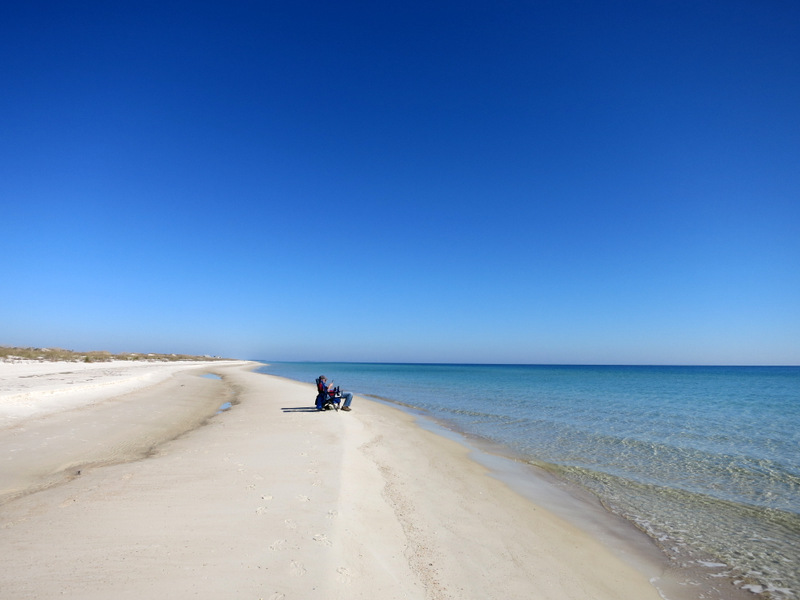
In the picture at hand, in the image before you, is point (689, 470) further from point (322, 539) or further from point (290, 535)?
point (290, 535)

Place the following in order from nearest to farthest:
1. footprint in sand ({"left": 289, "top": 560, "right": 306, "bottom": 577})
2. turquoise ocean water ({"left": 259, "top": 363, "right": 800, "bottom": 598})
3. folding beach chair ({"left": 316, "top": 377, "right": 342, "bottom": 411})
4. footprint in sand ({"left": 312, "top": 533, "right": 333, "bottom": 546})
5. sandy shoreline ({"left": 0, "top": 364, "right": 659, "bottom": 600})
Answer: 1. sandy shoreline ({"left": 0, "top": 364, "right": 659, "bottom": 600})
2. footprint in sand ({"left": 289, "top": 560, "right": 306, "bottom": 577})
3. footprint in sand ({"left": 312, "top": 533, "right": 333, "bottom": 546})
4. turquoise ocean water ({"left": 259, "top": 363, "right": 800, "bottom": 598})
5. folding beach chair ({"left": 316, "top": 377, "right": 342, "bottom": 411})

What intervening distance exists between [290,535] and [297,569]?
878 mm

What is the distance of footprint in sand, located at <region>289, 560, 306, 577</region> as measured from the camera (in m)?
4.25

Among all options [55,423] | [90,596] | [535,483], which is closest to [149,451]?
[55,423]

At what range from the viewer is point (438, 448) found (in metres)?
12.9

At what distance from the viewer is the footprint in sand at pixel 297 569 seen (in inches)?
167

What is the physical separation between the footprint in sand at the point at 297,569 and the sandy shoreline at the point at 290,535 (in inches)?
0.5

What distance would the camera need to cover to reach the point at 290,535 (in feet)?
16.9

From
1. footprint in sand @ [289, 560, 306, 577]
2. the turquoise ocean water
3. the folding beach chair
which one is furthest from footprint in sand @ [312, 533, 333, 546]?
the folding beach chair

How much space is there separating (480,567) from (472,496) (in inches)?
126

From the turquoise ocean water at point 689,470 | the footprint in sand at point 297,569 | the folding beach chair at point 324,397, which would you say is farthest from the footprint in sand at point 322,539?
the folding beach chair at point 324,397

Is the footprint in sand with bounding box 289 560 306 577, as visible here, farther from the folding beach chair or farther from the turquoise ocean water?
the folding beach chair

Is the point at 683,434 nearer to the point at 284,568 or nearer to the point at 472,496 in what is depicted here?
the point at 472,496

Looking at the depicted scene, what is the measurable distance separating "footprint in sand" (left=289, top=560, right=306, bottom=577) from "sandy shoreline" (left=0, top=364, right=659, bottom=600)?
0.01 meters
